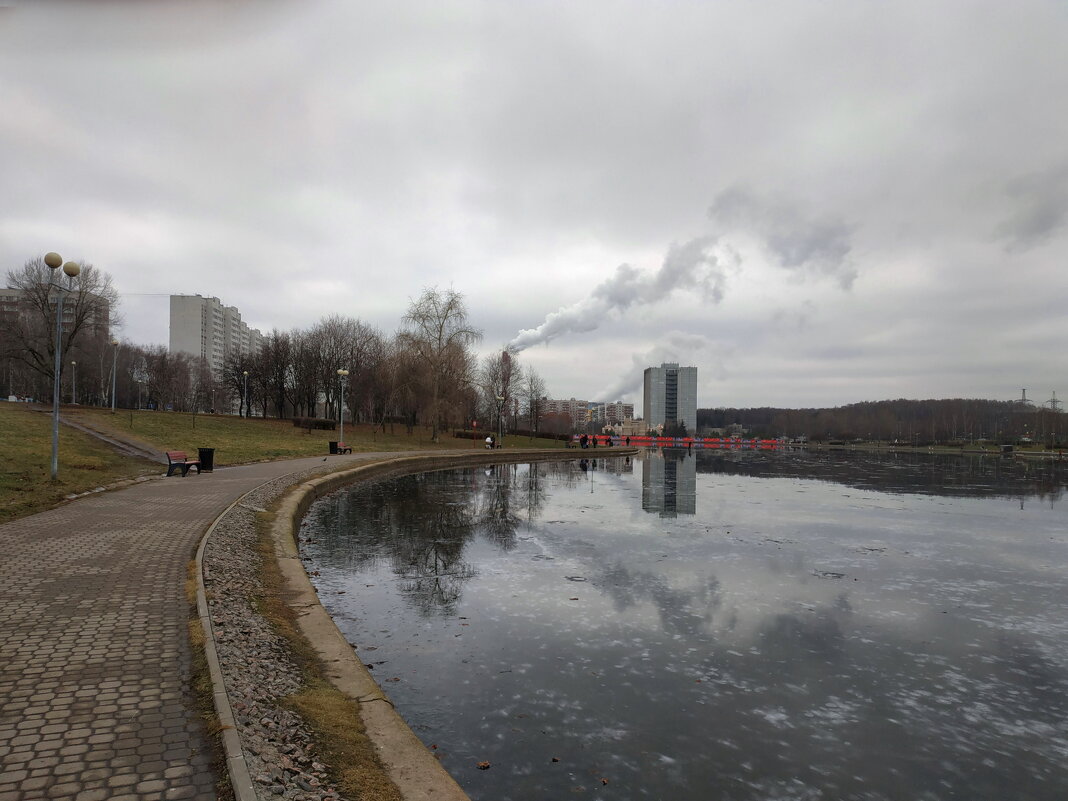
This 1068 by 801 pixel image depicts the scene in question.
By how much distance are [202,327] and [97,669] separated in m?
168

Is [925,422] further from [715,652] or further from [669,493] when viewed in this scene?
[715,652]

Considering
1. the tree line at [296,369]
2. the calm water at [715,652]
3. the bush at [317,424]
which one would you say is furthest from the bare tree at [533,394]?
the calm water at [715,652]

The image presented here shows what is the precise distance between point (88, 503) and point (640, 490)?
17604mm

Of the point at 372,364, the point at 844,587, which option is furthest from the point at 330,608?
the point at 372,364

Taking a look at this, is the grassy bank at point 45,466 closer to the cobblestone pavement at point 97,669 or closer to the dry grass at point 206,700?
the cobblestone pavement at point 97,669

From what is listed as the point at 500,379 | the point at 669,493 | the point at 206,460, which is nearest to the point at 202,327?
the point at 500,379

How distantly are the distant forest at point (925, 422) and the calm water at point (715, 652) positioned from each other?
115 metres

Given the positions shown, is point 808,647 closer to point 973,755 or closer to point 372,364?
point 973,755

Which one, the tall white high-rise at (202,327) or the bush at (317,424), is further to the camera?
the tall white high-rise at (202,327)

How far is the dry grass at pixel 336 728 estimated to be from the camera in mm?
3682

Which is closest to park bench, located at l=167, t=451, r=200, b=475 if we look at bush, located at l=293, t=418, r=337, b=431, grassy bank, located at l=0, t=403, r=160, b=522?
grassy bank, located at l=0, t=403, r=160, b=522

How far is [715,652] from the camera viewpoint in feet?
21.6

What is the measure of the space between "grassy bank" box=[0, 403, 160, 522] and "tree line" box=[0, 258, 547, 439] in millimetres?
6821

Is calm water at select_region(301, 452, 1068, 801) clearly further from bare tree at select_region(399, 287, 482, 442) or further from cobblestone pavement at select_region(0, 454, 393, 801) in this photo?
bare tree at select_region(399, 287, 482, 442)
